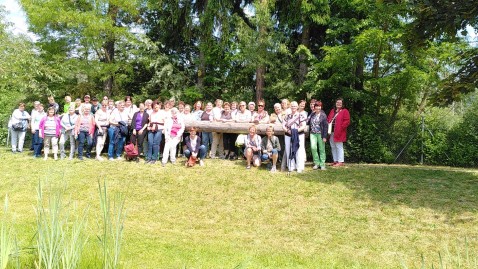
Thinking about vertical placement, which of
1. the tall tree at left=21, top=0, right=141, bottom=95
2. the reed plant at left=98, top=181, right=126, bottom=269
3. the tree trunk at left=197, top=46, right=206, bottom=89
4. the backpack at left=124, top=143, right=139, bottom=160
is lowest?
the reed plant at left=98, top=181, right=126, bottom=269

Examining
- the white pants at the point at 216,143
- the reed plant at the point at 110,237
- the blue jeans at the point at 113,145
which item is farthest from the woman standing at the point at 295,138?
the reed plant at the point at 110,237

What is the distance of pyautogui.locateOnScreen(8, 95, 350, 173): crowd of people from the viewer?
10.6m

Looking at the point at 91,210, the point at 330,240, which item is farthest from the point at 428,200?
the point at 91,210

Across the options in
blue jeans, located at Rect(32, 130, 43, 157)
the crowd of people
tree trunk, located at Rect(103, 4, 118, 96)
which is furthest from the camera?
tree trunk, located at Rect(103, 4, 118, 96)

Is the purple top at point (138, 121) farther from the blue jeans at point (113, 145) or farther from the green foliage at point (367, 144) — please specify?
the green foliage at point (367, 144)

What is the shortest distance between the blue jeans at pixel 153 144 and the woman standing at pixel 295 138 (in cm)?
348

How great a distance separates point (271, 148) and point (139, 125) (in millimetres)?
3831

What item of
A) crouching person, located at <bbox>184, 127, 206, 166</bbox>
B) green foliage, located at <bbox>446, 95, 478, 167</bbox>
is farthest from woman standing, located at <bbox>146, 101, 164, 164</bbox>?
green foliage, located at <bbox>446, 95, 478, 167</bbox>

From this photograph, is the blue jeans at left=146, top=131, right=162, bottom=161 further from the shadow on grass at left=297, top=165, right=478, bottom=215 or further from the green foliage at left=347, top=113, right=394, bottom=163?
the green foliage at left=347, top=113, right=394, bottom=163

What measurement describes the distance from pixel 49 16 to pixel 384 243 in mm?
14708

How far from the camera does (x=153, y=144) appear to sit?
37.4 ft

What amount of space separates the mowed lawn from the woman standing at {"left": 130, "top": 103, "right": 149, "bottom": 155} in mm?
932

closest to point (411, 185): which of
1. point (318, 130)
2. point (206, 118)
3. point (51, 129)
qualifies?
point (318, 130)

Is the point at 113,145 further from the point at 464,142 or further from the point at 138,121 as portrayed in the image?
the point at 464,142
